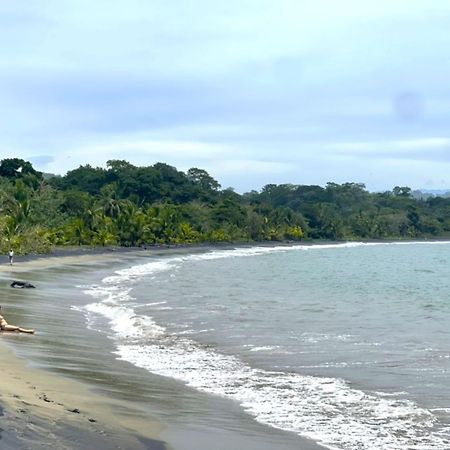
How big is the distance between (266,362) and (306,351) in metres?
1.61

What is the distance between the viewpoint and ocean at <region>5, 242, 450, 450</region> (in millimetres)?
9375

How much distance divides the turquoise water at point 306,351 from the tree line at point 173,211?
24.6 meters

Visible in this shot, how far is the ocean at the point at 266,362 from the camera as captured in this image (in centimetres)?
938

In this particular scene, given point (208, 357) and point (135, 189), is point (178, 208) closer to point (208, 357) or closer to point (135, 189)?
point (135, 189)

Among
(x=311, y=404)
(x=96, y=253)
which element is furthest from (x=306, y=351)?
(x=96, y=253)

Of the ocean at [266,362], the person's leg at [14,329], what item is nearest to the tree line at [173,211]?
the ocean at [266,362]

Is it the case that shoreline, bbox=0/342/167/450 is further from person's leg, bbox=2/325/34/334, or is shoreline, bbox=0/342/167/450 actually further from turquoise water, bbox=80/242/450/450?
person's leg, bbox=2/325/34/334

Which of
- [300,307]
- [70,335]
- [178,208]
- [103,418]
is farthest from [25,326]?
[178,208]

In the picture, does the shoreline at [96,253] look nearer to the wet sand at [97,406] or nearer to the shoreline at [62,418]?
the wet sand at [97,406]

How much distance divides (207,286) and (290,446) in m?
27.1

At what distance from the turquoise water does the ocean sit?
0.10 feet

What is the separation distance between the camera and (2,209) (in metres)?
51.9

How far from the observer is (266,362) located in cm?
1459

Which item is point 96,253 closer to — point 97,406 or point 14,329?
point 14,329
